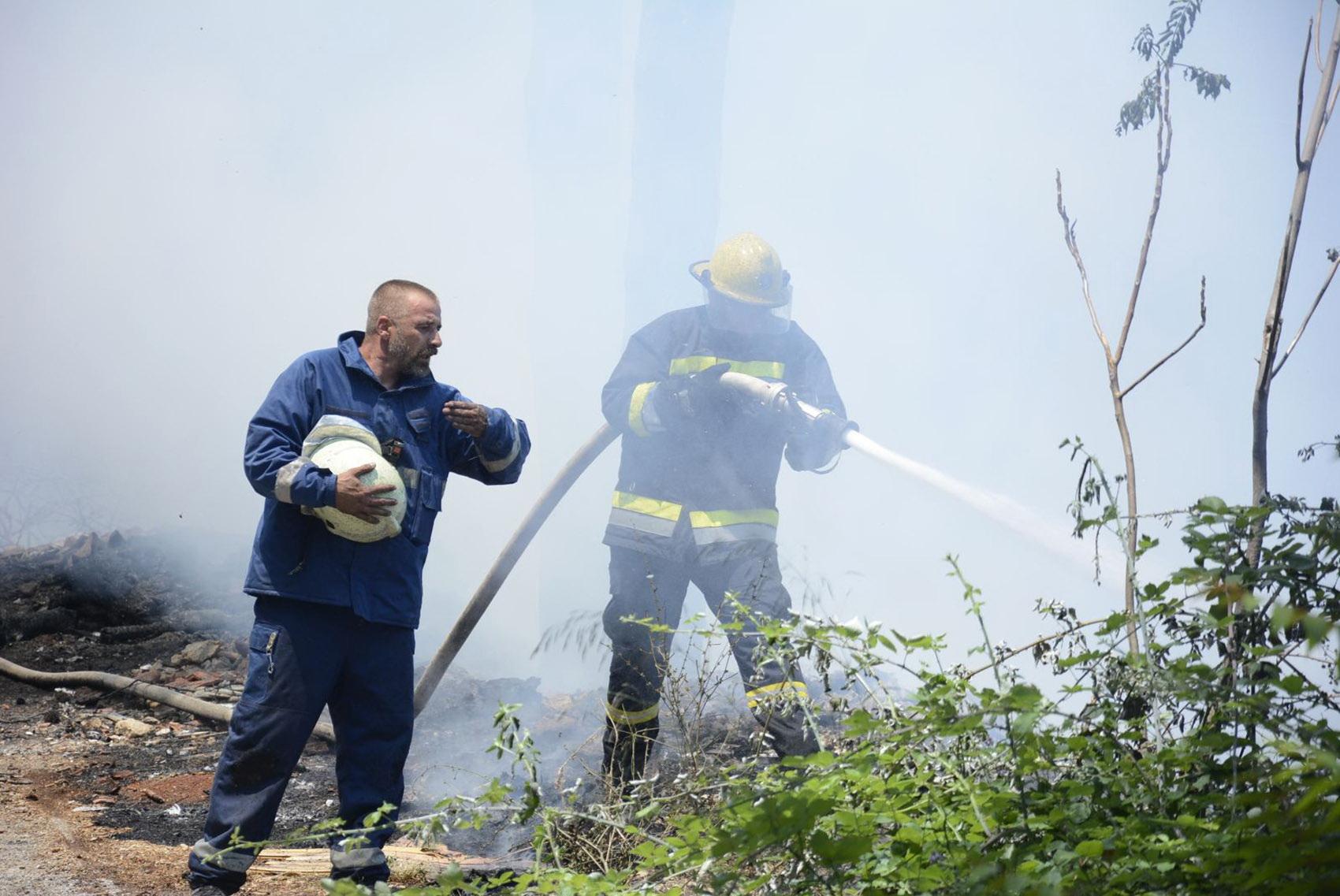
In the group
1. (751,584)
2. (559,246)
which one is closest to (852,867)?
(751,584)

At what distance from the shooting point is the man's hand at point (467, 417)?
11.2ft

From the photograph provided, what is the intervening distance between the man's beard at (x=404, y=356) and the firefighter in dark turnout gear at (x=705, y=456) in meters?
1.33

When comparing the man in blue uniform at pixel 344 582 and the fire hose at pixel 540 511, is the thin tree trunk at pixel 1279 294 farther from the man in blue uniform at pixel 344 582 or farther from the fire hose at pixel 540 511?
the man in blue uniform at pixel 344 582

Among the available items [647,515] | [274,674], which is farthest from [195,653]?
[274,674]

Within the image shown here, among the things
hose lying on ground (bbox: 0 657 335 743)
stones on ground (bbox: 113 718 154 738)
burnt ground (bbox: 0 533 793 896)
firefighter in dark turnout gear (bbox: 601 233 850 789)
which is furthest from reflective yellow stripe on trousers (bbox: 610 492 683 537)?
stones on ground (bbox: 113 718 154 738)

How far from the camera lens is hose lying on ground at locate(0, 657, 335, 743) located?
5867 millimetres

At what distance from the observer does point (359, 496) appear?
121 inches

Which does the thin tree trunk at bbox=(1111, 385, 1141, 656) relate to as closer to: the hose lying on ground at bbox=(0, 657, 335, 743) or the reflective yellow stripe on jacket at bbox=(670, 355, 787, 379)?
the reflective yellow stripe on jacket at bbox=(670, 355, 787, 379)

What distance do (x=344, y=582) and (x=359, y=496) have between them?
0.33 metres

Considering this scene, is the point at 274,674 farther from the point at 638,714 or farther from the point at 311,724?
the point at 638,714

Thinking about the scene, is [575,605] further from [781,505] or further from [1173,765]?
[1173,765]

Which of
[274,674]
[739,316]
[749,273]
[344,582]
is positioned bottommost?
[274,674]

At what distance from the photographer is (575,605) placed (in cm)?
716

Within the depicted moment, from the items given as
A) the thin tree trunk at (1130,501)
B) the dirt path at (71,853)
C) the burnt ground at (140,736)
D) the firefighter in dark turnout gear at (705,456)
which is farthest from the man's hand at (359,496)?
the thin tree trunk at (1130,501)
